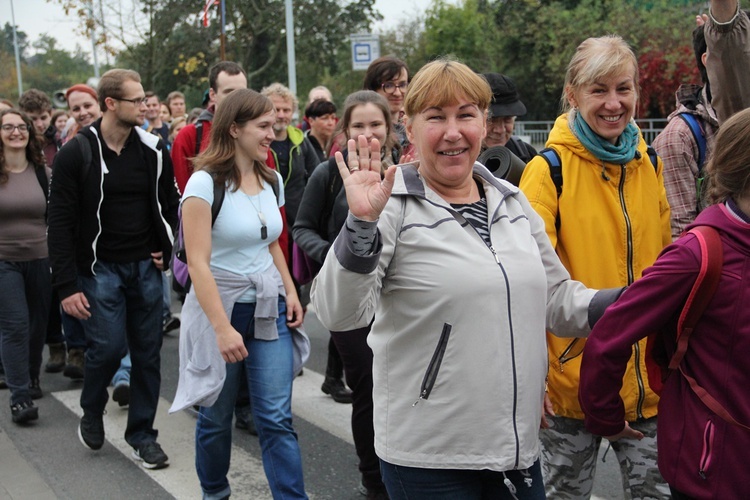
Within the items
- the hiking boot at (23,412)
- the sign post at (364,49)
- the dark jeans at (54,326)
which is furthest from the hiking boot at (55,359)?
the sign post at (364,49)

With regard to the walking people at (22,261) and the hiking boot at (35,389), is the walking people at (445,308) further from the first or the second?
the hiking boot at (35,389)

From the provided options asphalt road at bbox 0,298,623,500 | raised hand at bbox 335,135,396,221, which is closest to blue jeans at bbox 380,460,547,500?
raised hand at bbox 335,135,396,221

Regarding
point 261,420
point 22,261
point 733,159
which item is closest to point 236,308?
point 261,420

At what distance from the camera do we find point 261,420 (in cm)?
410

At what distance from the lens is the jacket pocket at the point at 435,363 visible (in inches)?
101

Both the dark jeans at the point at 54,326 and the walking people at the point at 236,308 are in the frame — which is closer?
the walking people at the point at 236,308

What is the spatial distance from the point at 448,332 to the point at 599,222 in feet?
2.94

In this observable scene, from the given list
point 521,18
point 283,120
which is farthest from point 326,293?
point 521,18

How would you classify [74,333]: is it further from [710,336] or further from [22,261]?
[710,336]

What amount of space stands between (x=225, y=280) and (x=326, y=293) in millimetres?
1836

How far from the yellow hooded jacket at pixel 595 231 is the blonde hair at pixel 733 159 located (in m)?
0.74

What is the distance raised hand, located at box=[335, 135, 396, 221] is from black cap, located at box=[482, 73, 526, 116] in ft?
6.80

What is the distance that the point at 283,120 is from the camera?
289 inches

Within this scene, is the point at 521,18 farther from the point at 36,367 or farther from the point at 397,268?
the point at 397,268
